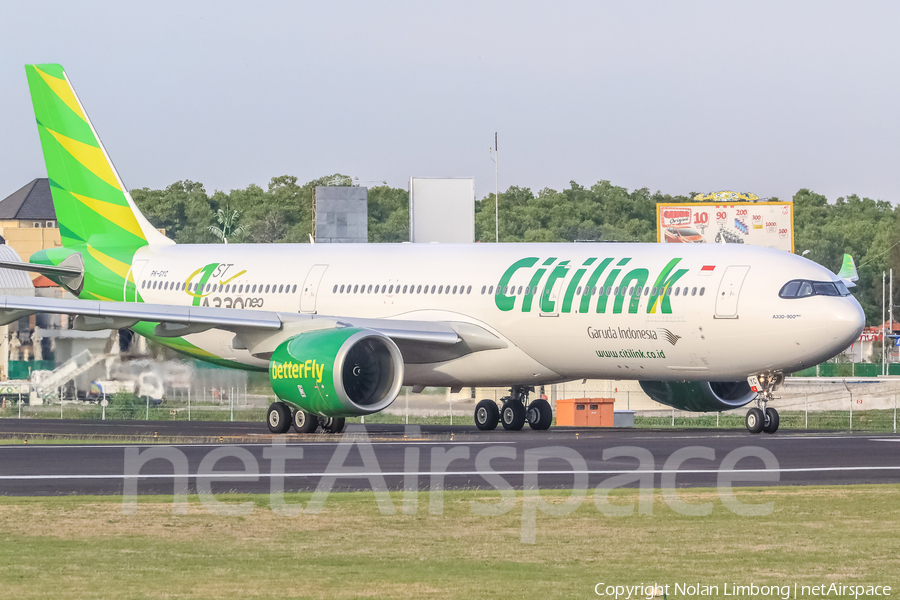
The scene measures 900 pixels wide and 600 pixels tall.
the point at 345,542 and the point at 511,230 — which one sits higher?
the point at 511,230

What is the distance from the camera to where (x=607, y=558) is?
38.1ft

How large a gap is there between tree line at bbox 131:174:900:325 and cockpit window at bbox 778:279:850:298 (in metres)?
89.6

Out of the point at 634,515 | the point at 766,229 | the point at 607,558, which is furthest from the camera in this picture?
the point at 766,229

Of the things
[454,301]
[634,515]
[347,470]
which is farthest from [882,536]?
[454,301]

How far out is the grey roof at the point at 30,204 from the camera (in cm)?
11556

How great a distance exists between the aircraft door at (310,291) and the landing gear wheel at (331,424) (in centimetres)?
386

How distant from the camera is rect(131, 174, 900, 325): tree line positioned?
389ft

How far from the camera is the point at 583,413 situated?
39750 mm

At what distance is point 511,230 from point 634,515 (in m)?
112

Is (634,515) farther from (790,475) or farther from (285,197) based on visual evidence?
(285,197)

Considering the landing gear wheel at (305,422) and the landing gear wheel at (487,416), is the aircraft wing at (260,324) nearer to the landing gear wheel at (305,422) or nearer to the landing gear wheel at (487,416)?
the landing gear wheel at (305,422)

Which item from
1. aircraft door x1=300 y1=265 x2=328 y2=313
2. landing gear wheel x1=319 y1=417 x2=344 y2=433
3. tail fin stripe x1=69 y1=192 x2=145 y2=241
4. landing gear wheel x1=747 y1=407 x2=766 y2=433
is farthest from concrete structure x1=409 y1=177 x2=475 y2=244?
landing gear wheel x1=747 y1=407 x2=766 y2=433

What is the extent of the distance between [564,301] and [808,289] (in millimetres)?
4844

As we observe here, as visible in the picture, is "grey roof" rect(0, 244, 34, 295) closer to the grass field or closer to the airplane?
the airplane
